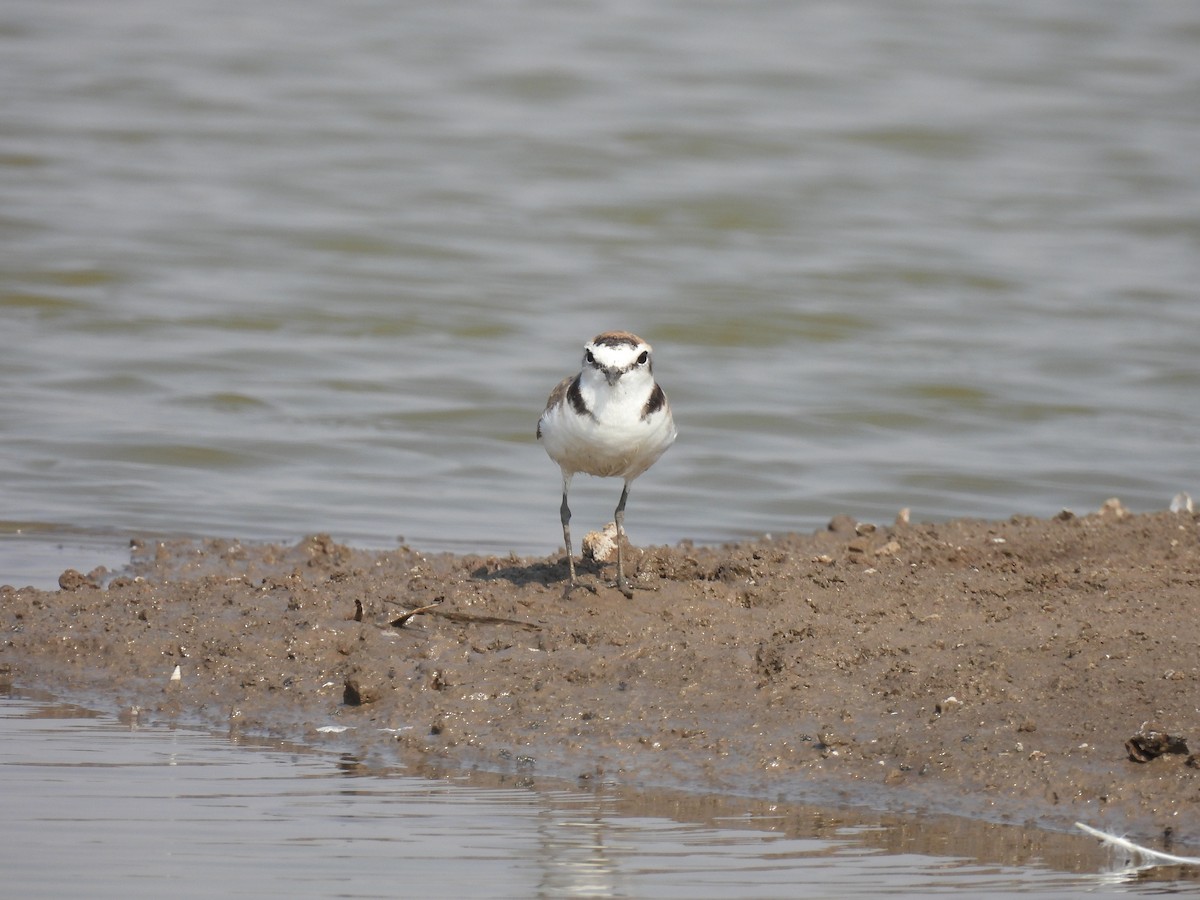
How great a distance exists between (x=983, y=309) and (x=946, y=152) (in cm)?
564

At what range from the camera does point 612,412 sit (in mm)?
7156

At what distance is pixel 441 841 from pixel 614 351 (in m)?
2.53

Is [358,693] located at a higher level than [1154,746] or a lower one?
lower

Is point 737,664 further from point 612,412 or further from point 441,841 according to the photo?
point 441,841

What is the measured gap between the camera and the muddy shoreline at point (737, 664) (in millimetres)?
5660

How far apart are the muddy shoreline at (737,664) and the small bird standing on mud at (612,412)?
607mm

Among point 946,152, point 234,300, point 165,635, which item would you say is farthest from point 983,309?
point 165,635

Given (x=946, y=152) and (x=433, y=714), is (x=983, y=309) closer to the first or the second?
(x=946, y=152)

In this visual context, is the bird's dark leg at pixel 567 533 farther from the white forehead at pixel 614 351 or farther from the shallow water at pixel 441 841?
the shallow water at pixel 441 841

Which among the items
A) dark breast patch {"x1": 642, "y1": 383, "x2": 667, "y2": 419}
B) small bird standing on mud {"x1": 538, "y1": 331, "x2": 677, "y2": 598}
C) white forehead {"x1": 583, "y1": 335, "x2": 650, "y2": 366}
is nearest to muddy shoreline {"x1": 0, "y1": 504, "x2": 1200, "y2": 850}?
small bird standing on mud {"x1": 538, "y1": 331, "x2": 677, "y2": 598}

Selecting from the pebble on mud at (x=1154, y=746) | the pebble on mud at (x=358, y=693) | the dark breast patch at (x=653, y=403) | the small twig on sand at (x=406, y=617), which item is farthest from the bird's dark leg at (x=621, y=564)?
the pebble on mud at (x=1154, y=746)

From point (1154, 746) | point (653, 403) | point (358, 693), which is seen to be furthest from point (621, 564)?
point (1154, 746)

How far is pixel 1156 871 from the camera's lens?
4867 millimetres

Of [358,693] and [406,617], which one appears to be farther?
[406,617]
